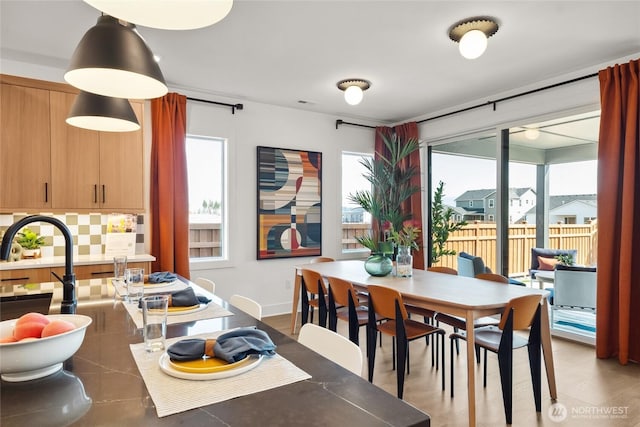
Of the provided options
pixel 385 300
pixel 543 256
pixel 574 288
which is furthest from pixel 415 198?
pixel 385 300

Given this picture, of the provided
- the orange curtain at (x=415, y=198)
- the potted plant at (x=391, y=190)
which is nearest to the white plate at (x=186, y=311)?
the potted plant at (x=391, y=190)

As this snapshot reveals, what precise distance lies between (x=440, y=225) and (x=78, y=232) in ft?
13.8

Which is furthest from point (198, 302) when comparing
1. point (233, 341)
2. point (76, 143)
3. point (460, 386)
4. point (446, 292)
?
point (76, 143)

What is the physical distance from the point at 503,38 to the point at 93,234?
401 centimetres

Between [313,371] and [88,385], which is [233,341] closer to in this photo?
[313,371]

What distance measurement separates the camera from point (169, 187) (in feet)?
12.7

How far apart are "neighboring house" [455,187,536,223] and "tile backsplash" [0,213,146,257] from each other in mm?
3844

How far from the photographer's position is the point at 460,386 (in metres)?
2.74

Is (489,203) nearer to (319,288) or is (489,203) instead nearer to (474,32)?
(474,32)

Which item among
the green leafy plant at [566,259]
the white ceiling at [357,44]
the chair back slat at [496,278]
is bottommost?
the chair back slat at [496,278]

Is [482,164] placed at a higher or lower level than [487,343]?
higher

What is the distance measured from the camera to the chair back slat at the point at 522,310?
2180 mm

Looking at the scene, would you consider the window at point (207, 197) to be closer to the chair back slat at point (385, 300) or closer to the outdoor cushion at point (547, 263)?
the chair back slat at point (385, 300)

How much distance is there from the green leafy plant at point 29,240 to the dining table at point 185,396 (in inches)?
111
